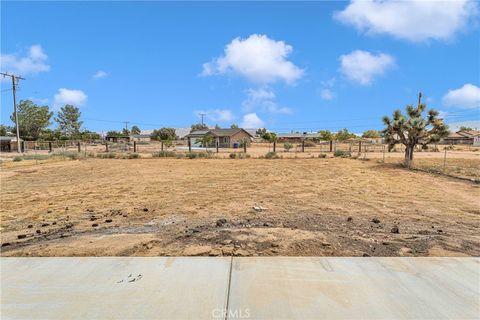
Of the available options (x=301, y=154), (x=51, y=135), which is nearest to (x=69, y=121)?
(x=51, y=135)

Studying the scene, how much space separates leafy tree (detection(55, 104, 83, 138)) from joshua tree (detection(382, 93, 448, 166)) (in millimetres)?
83920

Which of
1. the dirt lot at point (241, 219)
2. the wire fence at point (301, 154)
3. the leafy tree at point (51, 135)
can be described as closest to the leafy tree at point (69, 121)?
the leafy tree at point (51, 135)

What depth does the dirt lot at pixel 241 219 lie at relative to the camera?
462 centimetres

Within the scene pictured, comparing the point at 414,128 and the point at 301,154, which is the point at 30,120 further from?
the point at 414,128

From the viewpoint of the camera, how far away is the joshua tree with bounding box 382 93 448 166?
17297 mm

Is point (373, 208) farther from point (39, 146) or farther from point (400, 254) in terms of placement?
point (39, 146)

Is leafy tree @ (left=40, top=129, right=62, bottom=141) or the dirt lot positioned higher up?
leafy tree @ (left=40, top=129, right=62, bottom=141)
